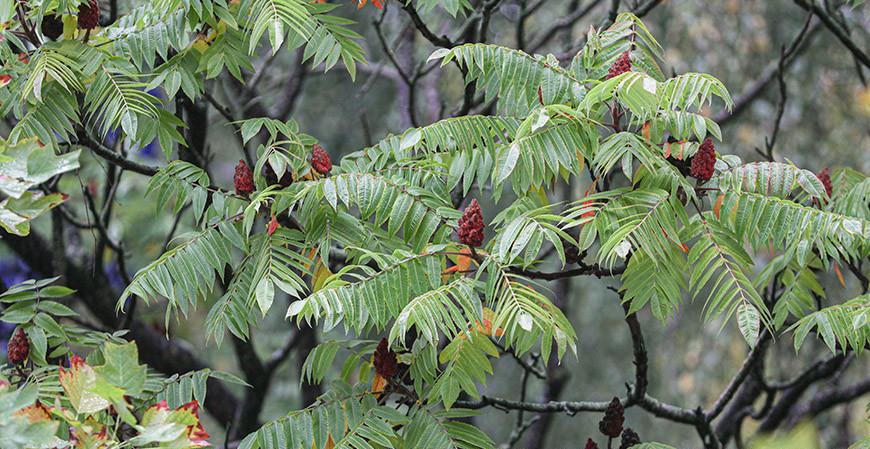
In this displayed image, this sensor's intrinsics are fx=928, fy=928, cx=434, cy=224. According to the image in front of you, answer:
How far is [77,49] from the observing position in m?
2.73

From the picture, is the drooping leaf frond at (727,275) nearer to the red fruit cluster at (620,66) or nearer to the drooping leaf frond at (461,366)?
the red fruit cluster at (620,66)

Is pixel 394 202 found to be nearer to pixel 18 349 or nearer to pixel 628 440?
pixel 628 440

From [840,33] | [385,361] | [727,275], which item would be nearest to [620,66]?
[727,275]

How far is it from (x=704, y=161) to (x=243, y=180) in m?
1.28

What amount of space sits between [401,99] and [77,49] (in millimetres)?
2613

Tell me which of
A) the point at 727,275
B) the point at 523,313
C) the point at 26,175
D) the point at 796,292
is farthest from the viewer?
the point at 796,292

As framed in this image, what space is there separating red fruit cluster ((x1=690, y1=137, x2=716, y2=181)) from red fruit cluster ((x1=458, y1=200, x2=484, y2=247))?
606 mm

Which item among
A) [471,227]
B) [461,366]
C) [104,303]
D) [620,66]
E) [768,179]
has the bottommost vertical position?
[104,303]

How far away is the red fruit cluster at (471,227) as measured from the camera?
90.0 inches

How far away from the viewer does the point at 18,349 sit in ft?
8.14

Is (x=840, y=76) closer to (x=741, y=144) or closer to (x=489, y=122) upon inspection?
(x=741, y=144)

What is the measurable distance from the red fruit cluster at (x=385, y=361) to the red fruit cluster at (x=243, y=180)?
0.61 meters

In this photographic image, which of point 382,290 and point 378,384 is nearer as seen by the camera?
point 382,290

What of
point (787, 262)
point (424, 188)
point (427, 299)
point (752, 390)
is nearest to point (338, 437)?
point (427, 299)
